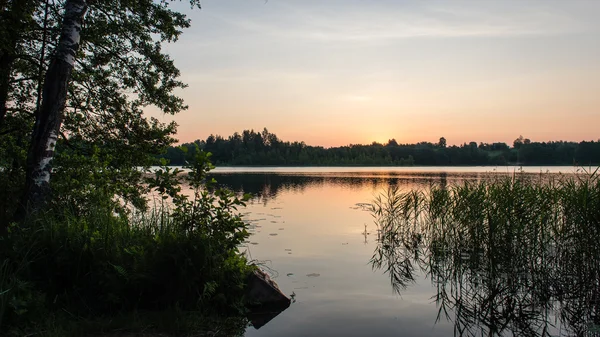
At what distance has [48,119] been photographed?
7113mm

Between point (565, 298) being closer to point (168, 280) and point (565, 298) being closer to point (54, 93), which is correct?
point (168, 280)

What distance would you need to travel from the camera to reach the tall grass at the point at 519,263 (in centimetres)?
816

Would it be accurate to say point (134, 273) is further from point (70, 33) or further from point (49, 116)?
point (70, 33)

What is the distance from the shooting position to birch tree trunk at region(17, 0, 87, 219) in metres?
7.04

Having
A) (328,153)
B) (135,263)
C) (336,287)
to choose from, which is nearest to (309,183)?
(336,287)

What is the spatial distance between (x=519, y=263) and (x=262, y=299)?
6419 mm

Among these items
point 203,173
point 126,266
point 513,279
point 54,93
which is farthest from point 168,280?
point 513,279

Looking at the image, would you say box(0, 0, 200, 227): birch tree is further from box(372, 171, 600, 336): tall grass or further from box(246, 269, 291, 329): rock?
box(372, 171, 600, 336): tall grass

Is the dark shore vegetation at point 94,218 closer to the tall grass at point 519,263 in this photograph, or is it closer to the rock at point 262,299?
the rock at point 262,299

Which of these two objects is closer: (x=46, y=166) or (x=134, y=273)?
(x=134, y=273)

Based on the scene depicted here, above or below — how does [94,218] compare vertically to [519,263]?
above

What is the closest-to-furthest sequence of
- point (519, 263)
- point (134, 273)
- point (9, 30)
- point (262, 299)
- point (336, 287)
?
point (134, 273)
point (262, 299)
point (9, 30)
point (519, 263)
point (336, 287)

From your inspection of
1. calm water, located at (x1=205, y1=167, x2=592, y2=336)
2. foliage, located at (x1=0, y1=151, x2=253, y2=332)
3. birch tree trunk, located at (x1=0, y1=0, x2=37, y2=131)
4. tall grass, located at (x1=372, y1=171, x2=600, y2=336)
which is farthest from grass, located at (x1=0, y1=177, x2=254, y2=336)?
tall grass, located at (x1=372, y1=171, x2=600, y2=336)

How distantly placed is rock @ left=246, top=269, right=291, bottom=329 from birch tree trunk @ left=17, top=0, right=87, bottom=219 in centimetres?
406
